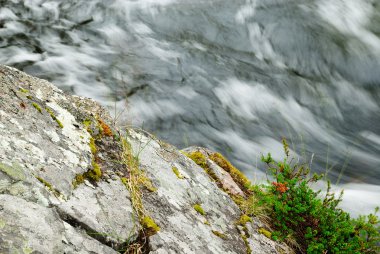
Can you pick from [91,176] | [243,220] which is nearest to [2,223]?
[91,176]

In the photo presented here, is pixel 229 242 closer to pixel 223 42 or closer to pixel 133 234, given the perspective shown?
pixel 133 234

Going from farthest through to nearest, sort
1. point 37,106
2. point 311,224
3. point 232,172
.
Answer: point 232,172 < point 311,224 < point 37,106

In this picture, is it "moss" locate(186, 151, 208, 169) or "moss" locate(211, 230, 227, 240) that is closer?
"moss" locate(211, 230, 227, 240)

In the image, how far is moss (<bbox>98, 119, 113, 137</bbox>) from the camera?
9.59 feet

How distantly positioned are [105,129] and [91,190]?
29.0 inches

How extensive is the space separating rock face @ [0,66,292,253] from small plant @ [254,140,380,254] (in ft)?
0.73

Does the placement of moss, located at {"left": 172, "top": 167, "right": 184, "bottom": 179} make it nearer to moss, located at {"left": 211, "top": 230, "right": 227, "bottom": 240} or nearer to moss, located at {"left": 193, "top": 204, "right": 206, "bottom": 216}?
moss, located at {"left": 193, "top": 204, "right": 206, "bottom": 216}

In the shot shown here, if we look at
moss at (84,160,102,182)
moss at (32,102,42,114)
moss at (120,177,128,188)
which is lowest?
moss at (120,177,128,188)

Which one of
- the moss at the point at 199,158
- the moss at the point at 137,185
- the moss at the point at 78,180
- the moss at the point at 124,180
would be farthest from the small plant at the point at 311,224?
the moss at the point at 78,180

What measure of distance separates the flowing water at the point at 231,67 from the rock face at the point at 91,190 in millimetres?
3071

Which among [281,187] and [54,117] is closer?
[54,117]

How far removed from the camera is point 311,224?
11.5 ft

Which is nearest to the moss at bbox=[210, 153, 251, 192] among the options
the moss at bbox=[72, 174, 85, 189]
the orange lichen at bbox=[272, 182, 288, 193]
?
the orange lichen at bbox=[272, 182, 288, 193]

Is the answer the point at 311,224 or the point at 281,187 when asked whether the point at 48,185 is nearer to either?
the point at 281,187
